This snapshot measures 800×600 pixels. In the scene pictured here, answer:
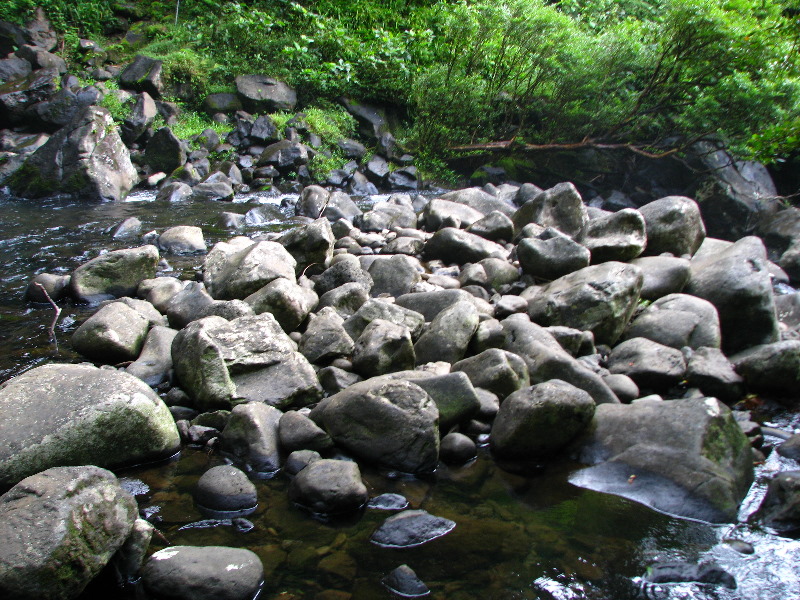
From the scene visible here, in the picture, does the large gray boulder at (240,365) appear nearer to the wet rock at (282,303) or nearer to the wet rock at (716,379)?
the wet rock at (282,303)

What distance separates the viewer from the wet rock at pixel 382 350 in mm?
4605

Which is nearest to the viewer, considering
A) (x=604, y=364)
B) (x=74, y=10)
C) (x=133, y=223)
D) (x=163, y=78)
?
(x=604, y=364)

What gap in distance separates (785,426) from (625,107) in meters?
13.5

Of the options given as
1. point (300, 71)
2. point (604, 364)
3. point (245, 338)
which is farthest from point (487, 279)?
point (300, 71)

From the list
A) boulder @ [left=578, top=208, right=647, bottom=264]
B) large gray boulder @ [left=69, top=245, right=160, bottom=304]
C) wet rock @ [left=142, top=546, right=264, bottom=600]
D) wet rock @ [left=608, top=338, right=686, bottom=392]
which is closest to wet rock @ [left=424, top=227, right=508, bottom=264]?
boulder @ [left=578, top=208, right=647, bottom=264]

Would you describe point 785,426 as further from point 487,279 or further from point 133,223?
point 133,223

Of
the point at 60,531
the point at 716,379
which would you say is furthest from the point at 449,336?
the point at 60,531

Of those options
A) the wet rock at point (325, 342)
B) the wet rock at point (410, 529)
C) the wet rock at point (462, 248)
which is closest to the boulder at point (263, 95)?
the wet rock at point (462, 248)

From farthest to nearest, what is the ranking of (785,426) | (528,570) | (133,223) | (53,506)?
1. (133,223)
2. (785,426)
3. (528,570)
4. (53,506)

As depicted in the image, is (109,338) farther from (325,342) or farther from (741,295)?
(741,295)

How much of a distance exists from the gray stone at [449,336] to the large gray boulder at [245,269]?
1.67m

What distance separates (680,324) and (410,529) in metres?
3.69

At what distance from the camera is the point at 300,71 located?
18.6 meters

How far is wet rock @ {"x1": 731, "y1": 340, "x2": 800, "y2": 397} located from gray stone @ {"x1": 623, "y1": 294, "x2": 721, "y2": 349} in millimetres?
471
